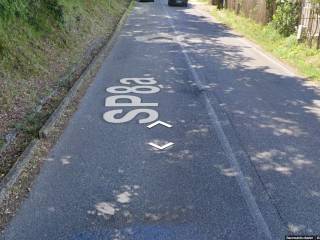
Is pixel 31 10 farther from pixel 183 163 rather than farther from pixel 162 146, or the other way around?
pixel 183 163

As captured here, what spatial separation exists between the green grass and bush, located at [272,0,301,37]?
316 millimetres

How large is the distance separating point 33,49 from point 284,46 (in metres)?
9.23

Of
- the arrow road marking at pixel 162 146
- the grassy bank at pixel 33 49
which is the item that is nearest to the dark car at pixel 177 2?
the grassy bank at pixel 33 49

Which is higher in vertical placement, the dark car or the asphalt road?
the dark car

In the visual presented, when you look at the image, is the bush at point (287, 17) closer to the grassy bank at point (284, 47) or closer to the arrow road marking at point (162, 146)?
the grassy bank at point (284, 47)

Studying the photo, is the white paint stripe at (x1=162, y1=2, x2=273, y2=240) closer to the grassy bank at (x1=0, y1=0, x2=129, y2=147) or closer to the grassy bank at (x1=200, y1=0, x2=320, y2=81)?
the grassy bank at (x1=0, y1=0, x2=129, y2=147)

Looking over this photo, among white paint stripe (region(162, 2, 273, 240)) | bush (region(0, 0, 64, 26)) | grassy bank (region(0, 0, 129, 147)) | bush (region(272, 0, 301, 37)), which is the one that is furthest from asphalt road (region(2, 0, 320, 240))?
bush (region(272, 0, 301, 37))

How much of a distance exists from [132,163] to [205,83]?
4877 millimetres

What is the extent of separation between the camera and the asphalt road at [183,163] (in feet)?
14.7

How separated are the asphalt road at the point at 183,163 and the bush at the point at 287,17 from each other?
592cm

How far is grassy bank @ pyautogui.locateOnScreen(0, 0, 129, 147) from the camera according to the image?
7.82 metres

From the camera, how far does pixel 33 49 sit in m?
10.4

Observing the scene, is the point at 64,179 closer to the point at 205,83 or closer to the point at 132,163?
the point at 132,163

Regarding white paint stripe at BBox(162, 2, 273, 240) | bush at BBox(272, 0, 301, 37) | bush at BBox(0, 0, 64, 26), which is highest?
bush at BBox(0, 0, 64, 26)
